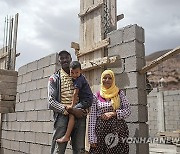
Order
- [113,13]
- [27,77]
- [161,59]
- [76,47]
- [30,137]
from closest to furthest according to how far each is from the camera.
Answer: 1. [161,59]
2. [113,13]
3. [76,47]
4. [30,137]
5. [27,77]

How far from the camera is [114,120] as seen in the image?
2.53 meters

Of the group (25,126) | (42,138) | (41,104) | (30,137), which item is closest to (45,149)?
(42,138)

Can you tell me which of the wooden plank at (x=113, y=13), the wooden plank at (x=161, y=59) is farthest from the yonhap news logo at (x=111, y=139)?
the wooden plank at (x=113, y=13)

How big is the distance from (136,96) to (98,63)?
84cm

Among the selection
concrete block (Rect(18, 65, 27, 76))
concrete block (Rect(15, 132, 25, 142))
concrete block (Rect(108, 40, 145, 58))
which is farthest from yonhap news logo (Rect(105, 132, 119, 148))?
concrete block (Rect(18, 65, 27, 76))

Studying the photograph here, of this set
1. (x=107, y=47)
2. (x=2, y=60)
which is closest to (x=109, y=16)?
(x=107, y=47)

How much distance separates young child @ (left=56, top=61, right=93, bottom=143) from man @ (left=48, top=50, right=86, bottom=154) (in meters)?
0.05

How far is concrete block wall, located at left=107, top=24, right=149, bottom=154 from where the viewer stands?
309 cm

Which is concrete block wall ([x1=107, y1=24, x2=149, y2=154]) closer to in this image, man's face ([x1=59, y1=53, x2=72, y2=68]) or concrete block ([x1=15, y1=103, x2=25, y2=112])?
man's face ([x1=59, y1=53, x2=72, y2=68])

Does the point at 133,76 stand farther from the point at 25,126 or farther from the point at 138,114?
the point at 25,126

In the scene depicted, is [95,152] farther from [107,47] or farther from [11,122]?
[11,122]

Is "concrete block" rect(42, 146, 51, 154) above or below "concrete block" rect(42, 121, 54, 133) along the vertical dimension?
below

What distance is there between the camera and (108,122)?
2535 mm

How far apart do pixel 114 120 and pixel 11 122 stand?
3892 millimetres
